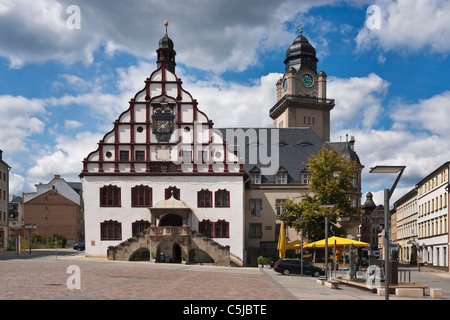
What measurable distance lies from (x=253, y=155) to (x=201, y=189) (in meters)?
12.2

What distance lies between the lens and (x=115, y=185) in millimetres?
49750

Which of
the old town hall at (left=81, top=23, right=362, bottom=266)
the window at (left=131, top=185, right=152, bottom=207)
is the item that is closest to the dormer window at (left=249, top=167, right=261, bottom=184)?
the old town hall at (left=81, top=23, right=362, bottom=266)

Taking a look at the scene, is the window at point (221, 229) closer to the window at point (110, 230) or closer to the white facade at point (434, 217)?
the window at point (110, 230)

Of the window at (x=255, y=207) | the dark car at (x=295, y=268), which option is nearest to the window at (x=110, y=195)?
the window at (x=255, y=207)

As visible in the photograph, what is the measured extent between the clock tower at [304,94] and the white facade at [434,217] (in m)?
20.3

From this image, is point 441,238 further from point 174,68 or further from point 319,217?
point 174,68

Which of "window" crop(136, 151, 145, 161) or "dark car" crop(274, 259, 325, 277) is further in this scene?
"window" crop(136, 151, 145, 161)

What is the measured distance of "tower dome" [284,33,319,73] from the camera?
3282 inches

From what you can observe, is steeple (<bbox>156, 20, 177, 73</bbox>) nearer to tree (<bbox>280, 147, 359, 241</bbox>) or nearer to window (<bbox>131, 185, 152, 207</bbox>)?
window (<bbox>131, 185, 152, 207</bbox>)

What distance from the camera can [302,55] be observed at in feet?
274

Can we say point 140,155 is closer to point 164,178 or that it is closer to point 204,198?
point 164,178

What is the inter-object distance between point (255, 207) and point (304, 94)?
3122 cm

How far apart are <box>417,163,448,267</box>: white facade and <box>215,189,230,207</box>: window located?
892 inches
